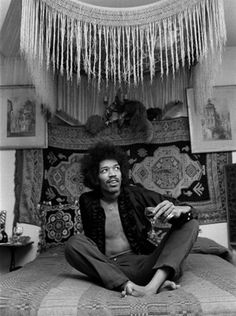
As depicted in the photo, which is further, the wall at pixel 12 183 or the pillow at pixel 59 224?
the wall at pixel 12 183

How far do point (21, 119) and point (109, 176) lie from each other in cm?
194

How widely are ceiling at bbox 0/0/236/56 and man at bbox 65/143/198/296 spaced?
1.13 m

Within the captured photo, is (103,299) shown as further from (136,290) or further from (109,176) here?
(109,176)

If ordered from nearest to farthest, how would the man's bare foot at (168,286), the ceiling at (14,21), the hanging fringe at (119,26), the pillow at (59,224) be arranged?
the man's bare foot at (168,286)
the hanging fringe at (119,26)
the ceiling at (14,21)
the pillow at (59,224)

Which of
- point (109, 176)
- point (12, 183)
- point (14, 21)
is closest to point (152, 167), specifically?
point (12, 183)

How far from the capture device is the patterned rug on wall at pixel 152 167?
3.63m

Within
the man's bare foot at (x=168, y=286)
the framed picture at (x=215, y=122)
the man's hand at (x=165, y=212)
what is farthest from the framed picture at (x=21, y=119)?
the man's bare foot at (x=168, y=286)

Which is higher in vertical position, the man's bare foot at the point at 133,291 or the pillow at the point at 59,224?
the pillow at the point at 59,224

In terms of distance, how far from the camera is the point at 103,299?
59.1 inches

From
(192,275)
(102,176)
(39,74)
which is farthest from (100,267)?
(39,74)

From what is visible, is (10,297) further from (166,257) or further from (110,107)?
(110,107)

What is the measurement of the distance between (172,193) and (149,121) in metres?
0.73

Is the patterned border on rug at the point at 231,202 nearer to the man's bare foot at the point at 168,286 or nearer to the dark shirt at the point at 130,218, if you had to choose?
the dark shirt at the point at 130,218

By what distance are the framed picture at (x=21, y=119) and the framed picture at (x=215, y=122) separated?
1.48 meters
